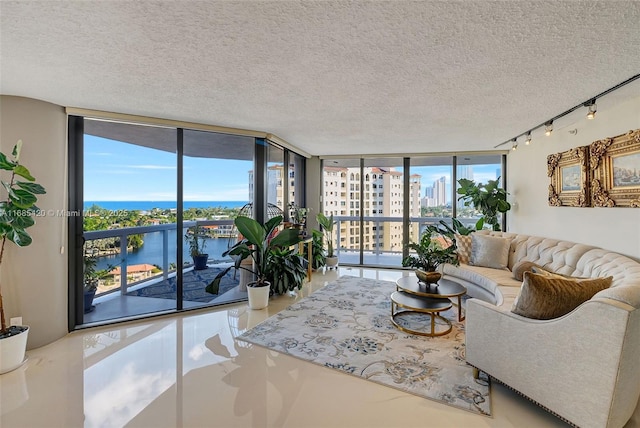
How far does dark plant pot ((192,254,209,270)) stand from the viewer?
13.1 feet

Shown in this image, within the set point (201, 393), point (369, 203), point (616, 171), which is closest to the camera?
point (201, 393)

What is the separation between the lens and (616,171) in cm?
282

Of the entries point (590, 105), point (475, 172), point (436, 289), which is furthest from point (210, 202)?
point (475, 172)

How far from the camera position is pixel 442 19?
1.50 meters

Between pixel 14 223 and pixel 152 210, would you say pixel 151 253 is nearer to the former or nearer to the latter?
pixel 152 210

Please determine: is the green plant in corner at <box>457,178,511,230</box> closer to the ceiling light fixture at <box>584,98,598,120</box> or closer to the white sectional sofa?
the ceiling light fixture at <box>584,98,598,120</box>

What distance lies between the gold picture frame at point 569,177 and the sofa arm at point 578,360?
2.32 m

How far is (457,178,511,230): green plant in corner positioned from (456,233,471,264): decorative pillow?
2.49 ft

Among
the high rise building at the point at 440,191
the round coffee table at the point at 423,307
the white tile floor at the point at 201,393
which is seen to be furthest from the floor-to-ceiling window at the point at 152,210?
Answer: the high rise building at the point at 440,191

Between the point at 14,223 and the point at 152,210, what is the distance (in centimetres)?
125

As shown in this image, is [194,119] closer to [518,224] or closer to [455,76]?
[455,76]

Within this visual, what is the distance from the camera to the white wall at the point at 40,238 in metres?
2.55

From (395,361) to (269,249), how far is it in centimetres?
207

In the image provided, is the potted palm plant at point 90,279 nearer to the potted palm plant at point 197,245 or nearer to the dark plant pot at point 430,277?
the potted palm plant at point 197,245
